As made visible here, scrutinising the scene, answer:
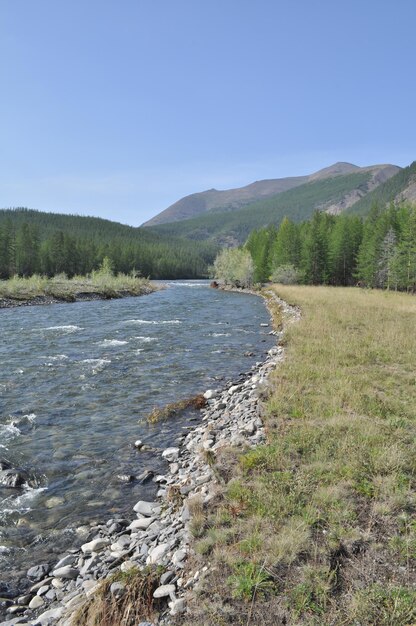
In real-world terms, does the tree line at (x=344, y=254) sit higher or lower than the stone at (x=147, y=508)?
higher

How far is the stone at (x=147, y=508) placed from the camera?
294 inches

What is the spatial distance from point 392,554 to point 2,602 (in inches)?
230

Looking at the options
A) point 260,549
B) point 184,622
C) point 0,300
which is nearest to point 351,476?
point 260,549

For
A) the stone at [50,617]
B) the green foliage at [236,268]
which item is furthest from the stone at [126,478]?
the green foliage at [236,268]

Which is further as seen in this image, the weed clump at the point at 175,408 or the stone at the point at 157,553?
the weed clump at the point at 175,408

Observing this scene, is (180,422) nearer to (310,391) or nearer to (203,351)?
(310,391)

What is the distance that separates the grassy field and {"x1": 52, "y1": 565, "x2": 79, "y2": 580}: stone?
2092 millimetres

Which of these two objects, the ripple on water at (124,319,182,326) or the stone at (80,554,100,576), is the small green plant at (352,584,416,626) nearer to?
the stone at (80,554,100,576)

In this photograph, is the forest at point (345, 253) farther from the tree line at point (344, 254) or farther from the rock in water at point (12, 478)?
the rock in water at point (12, 478)

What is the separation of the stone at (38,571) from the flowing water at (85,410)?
0.13 m

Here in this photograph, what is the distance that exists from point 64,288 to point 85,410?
48.9 meters

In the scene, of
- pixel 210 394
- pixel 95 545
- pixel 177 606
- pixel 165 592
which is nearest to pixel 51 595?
pixel 95 545

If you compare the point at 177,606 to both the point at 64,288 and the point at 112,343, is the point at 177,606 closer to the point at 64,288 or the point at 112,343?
the point at 112,343

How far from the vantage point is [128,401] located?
1390cm
